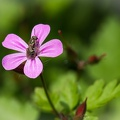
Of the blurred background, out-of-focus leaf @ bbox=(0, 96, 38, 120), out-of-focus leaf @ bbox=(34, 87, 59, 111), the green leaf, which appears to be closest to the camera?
the green leaf

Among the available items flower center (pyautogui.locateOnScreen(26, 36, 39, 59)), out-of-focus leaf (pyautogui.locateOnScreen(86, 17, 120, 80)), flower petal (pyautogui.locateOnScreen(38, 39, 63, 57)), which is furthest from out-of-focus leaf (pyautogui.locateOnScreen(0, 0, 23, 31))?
flower petal (pyautogui.locateOnScreen(38, 39, 63, 57))

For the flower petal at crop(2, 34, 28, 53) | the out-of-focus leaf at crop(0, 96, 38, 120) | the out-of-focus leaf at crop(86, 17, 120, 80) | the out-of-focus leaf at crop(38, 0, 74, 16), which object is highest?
the out-of-focus leaf at crop(38, 0, 74, 16)

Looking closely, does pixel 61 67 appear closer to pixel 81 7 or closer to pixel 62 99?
pixel 81 7

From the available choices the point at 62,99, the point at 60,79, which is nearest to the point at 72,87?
the point at 62,99

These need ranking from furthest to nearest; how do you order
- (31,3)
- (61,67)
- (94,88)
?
(31,3), (61,67), (94,88)

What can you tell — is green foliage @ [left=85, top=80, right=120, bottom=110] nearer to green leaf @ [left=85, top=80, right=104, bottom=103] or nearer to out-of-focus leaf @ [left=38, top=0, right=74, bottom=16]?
green leaf @ [left=85, top=80, right=104, bottom=103]

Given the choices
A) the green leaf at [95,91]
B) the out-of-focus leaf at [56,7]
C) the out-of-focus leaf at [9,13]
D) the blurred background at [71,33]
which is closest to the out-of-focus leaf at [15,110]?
the blurred background at [71,33]
